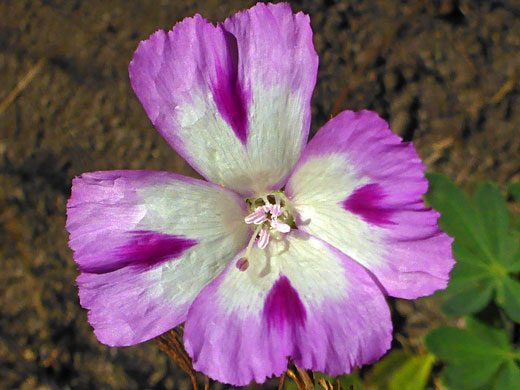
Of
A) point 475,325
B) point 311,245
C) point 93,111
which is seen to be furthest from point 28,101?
point 475,325

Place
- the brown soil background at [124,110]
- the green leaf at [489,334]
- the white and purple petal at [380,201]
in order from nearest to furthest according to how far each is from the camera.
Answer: the white and purple petal at [380,201] < the green leaf at [489,334] < the brown soil background at [124,110]

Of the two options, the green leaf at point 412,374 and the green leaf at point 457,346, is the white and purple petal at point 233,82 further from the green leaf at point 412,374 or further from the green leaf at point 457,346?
the green leaf at point 412,374

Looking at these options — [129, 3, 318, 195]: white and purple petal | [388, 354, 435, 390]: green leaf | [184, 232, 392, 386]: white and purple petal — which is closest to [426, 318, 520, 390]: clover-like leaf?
[388, 354, 435, 390]: green leaf

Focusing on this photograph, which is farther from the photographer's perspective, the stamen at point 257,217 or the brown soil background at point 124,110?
the brown soil background at point 124,110

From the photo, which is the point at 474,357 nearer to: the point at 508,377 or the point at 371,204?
the point at 508,377

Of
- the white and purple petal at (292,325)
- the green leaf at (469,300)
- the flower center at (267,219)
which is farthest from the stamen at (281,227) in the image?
the green leaf at (469,300)

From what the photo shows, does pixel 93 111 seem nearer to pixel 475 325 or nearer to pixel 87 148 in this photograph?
pixel 87 148
